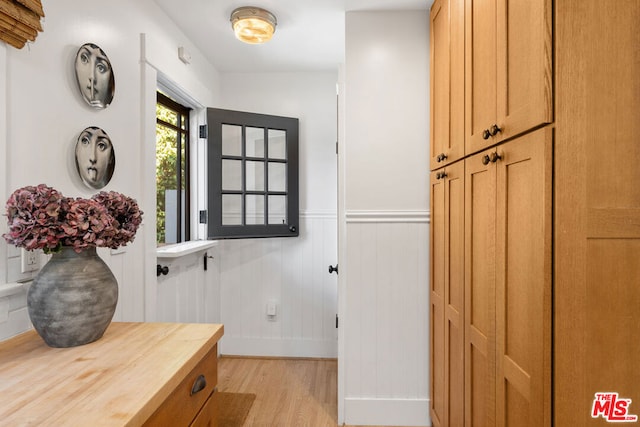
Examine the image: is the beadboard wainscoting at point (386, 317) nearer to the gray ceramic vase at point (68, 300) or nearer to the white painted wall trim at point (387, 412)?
the white painted wall trim at point (387, 412)

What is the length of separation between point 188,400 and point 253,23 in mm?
1970

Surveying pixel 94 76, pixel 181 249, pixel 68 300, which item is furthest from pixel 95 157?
pixel 181 249

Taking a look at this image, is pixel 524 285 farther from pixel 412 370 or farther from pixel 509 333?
pixel 412 370

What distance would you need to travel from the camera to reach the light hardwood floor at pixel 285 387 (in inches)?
87.6

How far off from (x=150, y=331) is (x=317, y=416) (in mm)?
1453

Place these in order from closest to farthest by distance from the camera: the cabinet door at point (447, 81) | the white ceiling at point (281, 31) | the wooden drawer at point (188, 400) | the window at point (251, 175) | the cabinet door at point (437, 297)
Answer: the wooden drawer at point (188, 400), the cabinet door at point (447, 81), the cabinet door at point (437, 297), the white ceiling at point (281, 31), the window at point (251, 175)

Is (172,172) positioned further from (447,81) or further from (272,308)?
(447,81)

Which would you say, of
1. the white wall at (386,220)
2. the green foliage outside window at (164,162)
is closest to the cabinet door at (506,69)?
the white wall at (386,220)

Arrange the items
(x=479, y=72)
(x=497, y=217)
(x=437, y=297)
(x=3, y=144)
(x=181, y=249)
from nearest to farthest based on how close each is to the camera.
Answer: (x=3, y=144), (x=497, y=217), (x=479, y=72), (x=437, y=297), (x=181, y=249)

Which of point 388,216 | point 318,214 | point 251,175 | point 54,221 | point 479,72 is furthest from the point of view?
point 318,214

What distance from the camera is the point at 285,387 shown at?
2.60 metres

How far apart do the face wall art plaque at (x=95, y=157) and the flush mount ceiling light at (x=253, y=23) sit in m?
1.06

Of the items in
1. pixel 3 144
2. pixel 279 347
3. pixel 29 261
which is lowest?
pixel 279 347

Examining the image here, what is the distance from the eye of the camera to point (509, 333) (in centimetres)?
113
